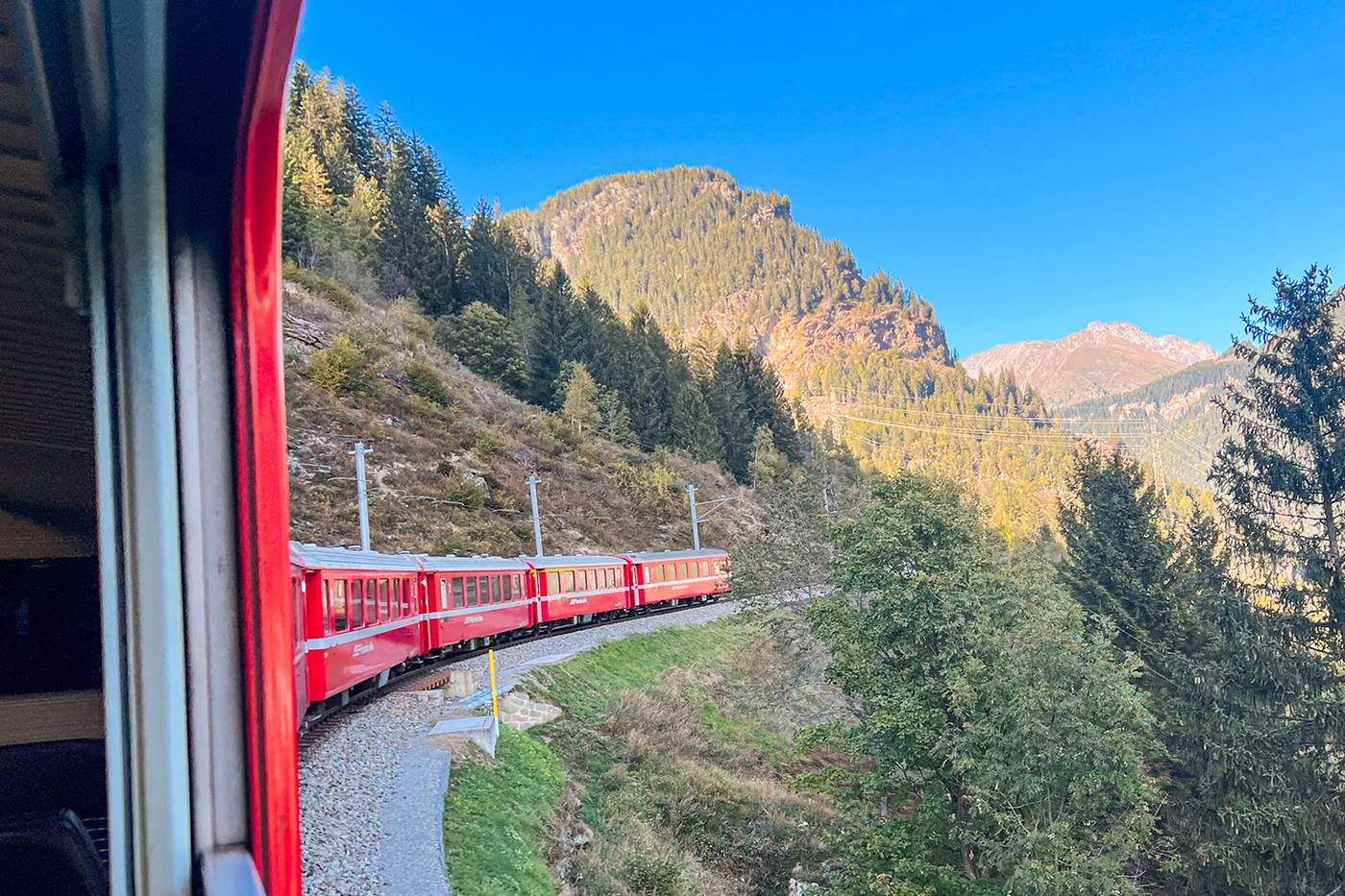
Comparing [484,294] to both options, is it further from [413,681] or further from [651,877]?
[651,877]

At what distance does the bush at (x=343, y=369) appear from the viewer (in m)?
35.5

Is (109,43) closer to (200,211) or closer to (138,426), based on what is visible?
(200,211)

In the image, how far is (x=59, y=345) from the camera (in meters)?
2.47

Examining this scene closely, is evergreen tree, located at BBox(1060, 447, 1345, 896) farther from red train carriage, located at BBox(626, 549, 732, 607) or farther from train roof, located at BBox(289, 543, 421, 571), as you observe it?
red train carriage, located at BBox(626, 549, 732, 607)

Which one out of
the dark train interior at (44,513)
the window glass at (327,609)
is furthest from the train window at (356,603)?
the dark train interior at (44,513)

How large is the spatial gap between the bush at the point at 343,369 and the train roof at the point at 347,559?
73.4 feet

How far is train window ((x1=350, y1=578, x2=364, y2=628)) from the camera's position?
1176cm

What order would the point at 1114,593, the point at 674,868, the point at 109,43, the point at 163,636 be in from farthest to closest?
1. the point at 1114,593
2. the point at 674,868
3. the point at 163,636
4. the point at 109,43

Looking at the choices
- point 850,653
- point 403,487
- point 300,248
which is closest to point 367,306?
point 300,248

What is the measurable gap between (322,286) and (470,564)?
30516 millimetres

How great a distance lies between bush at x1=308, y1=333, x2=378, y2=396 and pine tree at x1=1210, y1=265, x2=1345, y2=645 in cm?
3261

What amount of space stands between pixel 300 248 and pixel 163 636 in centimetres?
4981

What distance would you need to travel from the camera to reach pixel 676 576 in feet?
105

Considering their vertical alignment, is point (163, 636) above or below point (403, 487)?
below
